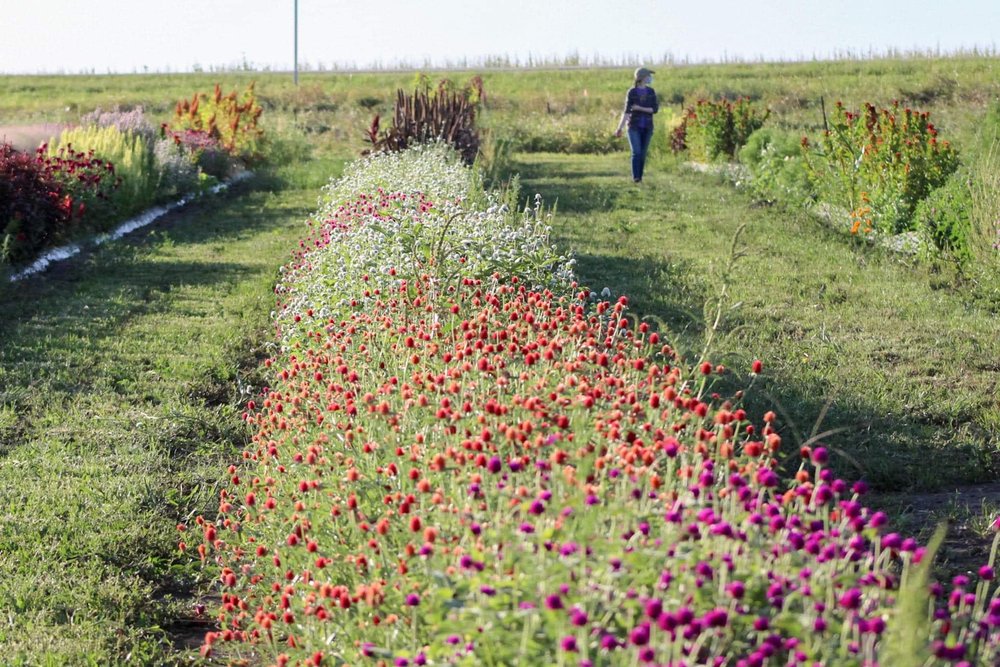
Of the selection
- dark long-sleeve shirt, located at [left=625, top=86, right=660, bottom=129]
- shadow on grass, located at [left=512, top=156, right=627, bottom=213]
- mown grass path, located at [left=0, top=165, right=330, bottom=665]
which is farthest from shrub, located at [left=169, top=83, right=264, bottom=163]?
mown grass path, located at [left=0, top=165, right=330, bottom=665]

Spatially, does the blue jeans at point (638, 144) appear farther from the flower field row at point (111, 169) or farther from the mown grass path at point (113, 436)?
the mown grass path at point (113, 436)

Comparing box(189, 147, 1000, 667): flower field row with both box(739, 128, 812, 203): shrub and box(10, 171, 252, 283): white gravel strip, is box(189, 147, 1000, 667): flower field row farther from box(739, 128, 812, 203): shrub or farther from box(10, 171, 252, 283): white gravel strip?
box(739, 128, 812, 203): shrub

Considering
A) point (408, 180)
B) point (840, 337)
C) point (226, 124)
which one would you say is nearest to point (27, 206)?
point (408, 180)

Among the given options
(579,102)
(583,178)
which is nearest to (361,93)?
(579,102)

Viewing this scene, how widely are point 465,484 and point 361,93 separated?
135 ft

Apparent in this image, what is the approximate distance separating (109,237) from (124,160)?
1.87m

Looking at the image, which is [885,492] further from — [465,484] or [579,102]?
[579,102]

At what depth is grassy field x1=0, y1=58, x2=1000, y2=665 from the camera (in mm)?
3975

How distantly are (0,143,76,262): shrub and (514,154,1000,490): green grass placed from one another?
4.49m

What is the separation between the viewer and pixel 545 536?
212 centimetres

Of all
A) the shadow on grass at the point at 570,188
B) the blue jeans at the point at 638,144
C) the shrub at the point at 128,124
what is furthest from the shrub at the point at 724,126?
the shrub at the point at 128,124

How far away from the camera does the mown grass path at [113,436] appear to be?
3.68m

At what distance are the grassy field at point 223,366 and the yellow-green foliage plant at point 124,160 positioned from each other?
0.54 metres

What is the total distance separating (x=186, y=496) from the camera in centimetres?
472
